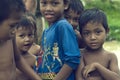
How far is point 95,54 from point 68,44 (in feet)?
1.48

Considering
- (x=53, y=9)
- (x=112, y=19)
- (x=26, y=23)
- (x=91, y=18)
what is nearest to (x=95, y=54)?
(x=91, y=18)

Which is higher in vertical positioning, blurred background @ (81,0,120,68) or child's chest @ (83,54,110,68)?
child's chest @ (83,54,110,68)

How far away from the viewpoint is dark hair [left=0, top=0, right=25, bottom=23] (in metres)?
3.34

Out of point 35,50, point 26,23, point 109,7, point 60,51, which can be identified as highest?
point 26,23

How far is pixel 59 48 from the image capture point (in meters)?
3.91

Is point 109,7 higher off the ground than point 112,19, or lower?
higher

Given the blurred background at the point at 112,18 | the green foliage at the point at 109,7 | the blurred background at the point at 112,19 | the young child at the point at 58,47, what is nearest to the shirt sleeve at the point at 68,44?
the young child at the point at 58,47

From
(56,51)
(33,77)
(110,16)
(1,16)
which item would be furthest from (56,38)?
(110,16)

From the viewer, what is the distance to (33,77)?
13.1ft

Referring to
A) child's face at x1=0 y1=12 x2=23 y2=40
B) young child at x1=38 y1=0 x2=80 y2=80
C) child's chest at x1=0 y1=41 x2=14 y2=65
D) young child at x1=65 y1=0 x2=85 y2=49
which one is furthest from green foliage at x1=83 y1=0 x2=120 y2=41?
child's face at x1=0 y1=12 x2=23 y2=40

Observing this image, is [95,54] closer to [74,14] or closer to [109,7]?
[74,14]

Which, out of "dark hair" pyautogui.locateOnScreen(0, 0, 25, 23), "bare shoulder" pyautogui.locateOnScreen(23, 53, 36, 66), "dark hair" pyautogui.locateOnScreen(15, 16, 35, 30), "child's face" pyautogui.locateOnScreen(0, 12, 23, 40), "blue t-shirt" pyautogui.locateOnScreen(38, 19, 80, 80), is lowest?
"bare shoulder" pyautogui.locateOnScreen(23, 53, 36, 66)

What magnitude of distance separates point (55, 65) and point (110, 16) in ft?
47.7

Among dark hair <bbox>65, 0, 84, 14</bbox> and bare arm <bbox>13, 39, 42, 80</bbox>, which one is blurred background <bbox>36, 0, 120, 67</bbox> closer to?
dark hair <bbox>65, 0, 84, 14</bbox>
